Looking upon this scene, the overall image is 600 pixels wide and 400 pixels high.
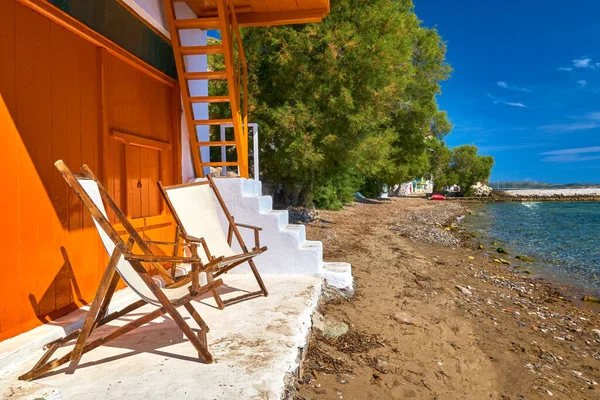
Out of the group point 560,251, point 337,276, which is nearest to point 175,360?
point 337,276

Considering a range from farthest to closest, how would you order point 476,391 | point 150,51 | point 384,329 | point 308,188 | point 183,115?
point 308,188 < point 183,115 < point 150,51 < point 384,329 < point 476,391

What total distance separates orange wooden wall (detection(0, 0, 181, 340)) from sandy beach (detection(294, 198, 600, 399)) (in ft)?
6.75

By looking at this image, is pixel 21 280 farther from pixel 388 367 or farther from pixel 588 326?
pixel 588 326

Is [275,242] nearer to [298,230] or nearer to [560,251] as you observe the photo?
[298,230]

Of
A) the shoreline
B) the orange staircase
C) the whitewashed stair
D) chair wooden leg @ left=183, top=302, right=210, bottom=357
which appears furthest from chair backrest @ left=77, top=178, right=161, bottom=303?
the shoreline

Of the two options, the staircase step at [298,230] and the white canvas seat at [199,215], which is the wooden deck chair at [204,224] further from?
the staircase step at [298,230]

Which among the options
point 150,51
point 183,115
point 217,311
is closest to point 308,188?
point 183,115

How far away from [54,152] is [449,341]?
4.28 metres

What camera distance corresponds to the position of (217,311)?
3.47 meters

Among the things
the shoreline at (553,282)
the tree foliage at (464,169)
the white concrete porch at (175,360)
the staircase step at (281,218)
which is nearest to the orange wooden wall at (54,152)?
the white concrete porch at (175,360)

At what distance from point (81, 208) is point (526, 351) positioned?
16.0 ft

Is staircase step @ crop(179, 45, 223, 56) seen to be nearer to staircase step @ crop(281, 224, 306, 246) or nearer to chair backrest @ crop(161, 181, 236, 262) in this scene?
chair backrest @ crop(161, 181, 236, 262)

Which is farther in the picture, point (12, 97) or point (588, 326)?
point (588, 326)

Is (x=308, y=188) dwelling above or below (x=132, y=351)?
above
